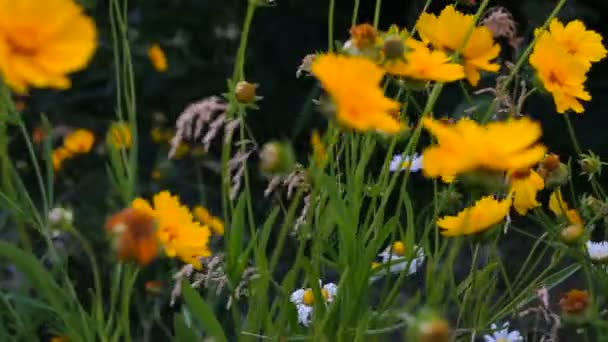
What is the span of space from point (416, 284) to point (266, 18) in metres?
A: 0.81

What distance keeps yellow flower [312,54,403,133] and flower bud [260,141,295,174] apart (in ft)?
0.17

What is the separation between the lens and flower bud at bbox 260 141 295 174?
69 cm

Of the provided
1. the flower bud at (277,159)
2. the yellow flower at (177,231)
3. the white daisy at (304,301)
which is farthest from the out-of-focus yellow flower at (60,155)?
the flower bud at (277,159)

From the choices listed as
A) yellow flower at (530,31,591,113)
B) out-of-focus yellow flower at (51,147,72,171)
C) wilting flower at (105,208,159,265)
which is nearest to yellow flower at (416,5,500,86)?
yellow flower at (530,31,591,113)

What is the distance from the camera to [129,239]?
63 cm

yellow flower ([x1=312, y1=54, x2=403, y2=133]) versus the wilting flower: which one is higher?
yellow flower ([x1=312, y1=54, x2=403, y2=133])

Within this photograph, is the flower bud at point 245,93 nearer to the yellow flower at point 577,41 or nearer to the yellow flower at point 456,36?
the yellow flower at point 456,36

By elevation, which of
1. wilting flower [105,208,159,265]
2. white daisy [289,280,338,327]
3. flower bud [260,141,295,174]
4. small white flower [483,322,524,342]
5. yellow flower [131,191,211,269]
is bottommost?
small white flower [483,322,524,342]

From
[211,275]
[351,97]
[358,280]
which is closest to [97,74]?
[211,275]

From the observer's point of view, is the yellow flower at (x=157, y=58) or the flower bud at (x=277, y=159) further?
the yellow flower at (x=157, y=58)

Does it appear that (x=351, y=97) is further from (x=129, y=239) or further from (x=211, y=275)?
(x=211, y=275)

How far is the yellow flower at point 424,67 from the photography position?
80 cm

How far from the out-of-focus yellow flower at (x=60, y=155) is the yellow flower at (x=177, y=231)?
3.71 feet

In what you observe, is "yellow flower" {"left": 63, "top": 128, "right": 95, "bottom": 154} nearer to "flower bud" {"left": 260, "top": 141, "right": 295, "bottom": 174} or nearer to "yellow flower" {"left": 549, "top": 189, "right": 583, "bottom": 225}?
"yellow flower" {"left": 549, "top": 189, "right": 583, "bottom": 225}
